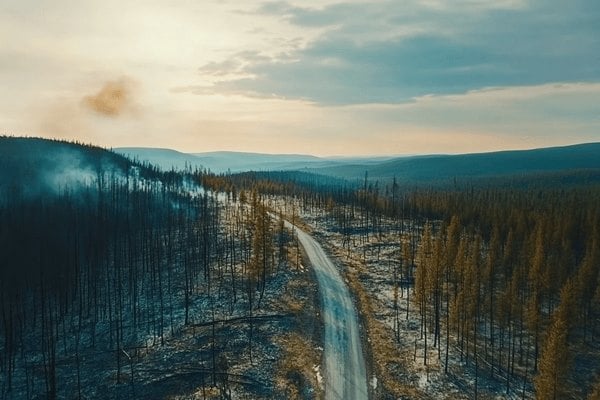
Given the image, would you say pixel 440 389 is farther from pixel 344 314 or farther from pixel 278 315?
pixel 278 315

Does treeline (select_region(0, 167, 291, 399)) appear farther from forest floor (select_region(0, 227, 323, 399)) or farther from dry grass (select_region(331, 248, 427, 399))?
dry grass (select_region(331, 248, 427, 399))

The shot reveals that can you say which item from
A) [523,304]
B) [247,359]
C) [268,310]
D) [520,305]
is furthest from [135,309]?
[523,304]

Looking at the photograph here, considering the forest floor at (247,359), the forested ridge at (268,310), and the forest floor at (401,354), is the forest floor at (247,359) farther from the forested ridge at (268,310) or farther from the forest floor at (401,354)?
the forest floor at (401,354)

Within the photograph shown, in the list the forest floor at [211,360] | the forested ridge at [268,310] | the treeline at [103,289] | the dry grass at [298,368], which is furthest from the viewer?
the treeline at [103,289]

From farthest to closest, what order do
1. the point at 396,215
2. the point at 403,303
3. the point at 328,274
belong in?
the point at 396,215, the point at 328,274, the point at 403,303

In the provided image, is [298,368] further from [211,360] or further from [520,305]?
[520,305]

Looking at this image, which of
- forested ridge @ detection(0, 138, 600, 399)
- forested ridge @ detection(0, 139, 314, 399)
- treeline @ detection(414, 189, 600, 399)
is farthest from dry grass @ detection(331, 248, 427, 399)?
forested ridge @ detection(0, 139, 314, 399)

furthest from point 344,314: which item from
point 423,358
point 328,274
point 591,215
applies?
point 591,215

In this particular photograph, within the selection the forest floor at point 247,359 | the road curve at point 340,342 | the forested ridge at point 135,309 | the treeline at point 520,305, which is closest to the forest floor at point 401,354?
the treeline at point 520,305
